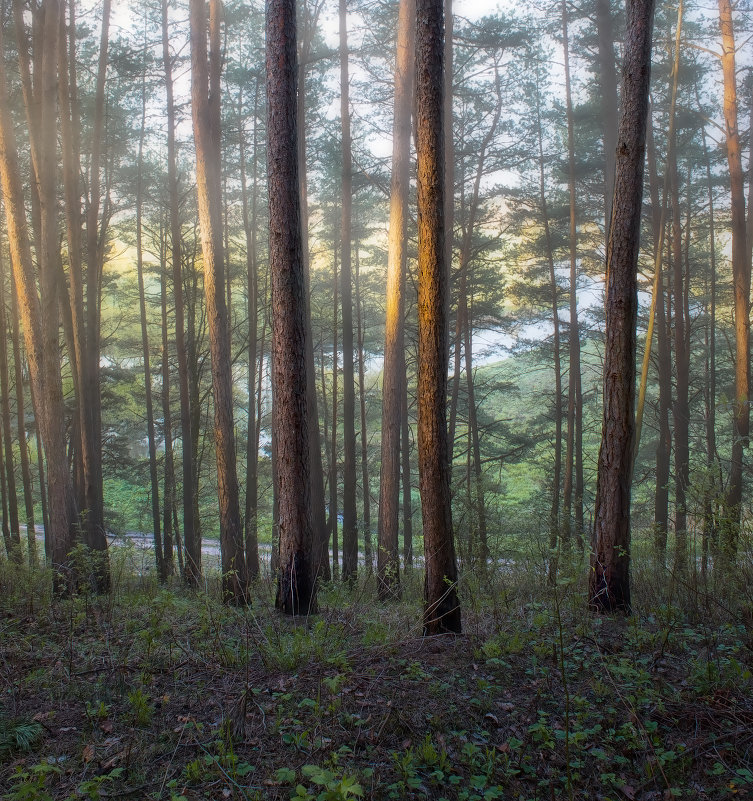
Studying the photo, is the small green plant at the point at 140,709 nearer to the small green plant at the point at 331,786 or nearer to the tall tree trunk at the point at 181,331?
the small green plant at the point at 331,786

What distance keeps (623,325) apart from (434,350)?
2371mm

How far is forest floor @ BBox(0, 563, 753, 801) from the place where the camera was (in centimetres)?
332

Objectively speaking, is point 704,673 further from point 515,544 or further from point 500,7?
point 500,7

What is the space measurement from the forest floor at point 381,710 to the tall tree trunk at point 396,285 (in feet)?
15.6

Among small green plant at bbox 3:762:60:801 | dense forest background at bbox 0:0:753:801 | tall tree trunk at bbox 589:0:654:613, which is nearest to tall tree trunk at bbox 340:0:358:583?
dense forest background at bbox 0:0:753:801

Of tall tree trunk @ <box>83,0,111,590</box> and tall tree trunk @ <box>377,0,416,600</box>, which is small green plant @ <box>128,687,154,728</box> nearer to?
tall tree trunk @ <box>377,0,416,600</box>

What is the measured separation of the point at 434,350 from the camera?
5.70m

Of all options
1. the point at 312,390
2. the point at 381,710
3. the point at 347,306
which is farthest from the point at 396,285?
the point at 381,710

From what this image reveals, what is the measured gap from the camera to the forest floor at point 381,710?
3.32 m

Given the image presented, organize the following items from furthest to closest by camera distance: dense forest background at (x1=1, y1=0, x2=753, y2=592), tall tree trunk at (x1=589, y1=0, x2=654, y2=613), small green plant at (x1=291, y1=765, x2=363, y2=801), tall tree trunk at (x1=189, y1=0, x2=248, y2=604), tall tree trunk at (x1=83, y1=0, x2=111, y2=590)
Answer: dense forest background at (x1=1, y1=0, x2=753, y2=592) → tall tree trunk at (x1=83, y1=0, x2=111, y2=590) → tall tree trunk at (x1=189, y1=0, x2=248, y2=604) → tall tree trunk at (x1=589, y1=0, x2=654, y2=613) → small green plant at (x1=291, y1=765, x2=363, y2=801)

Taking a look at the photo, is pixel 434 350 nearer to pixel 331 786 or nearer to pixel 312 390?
pixel 331 786

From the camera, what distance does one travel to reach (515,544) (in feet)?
29.7

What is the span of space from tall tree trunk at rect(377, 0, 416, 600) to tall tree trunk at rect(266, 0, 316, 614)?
4009 mm

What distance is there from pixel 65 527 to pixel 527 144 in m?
15.4
